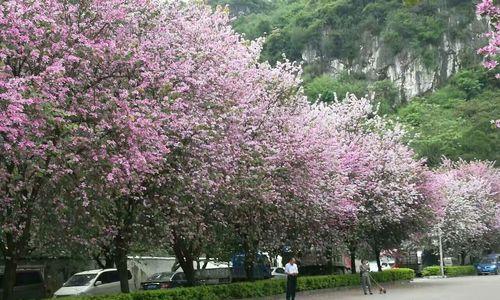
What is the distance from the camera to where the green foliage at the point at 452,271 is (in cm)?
4609

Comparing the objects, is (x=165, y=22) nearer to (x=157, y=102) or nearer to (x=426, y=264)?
(x=157, y=102)

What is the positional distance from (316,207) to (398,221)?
10.0 meters

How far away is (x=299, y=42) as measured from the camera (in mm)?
105188

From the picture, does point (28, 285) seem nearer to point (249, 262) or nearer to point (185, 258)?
point (185, 258)

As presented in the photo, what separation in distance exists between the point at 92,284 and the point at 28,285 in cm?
222

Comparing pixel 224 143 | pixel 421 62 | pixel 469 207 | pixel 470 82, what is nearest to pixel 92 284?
pixel 224 143

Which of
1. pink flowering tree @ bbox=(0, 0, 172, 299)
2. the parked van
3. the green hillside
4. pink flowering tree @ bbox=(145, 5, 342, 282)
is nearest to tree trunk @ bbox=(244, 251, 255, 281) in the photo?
pink flowering tree @ bbox=(145, 5, 342, 282)

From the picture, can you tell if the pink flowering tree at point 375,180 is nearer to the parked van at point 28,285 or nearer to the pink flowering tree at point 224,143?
the pink flowering tree at point 224,143

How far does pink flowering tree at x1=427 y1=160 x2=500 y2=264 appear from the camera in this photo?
4534 centimetres

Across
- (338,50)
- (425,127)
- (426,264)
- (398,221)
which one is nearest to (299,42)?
(338,50)

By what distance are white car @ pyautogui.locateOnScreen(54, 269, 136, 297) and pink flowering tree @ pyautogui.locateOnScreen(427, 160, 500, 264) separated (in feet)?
84.5

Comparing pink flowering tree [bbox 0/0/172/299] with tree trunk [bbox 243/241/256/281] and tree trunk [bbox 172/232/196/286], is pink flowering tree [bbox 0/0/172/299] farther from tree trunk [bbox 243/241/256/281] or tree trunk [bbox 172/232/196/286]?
tree trunk [bbox 243/241/256/281]

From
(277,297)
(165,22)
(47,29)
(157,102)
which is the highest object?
(165,22)

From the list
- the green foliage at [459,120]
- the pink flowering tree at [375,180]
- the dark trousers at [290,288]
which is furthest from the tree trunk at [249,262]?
the green foliage at [459,120]
